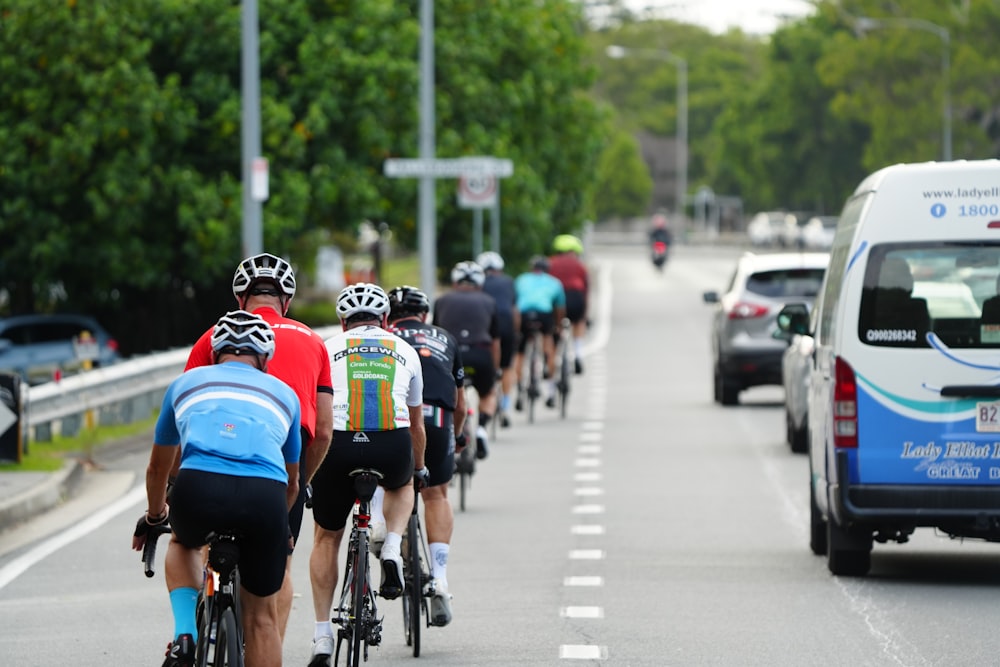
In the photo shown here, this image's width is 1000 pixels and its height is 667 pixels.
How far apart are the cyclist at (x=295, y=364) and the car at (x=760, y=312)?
1592 centimetres

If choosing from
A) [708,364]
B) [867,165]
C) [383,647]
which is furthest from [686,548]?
[867,165]

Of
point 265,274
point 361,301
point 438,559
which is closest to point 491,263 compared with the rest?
point 438,559

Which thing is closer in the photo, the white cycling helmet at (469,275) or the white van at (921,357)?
the white van at (921,357)

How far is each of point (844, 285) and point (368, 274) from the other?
3453 cm

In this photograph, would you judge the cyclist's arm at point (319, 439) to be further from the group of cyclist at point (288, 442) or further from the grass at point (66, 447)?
the grass at point (66, 447)

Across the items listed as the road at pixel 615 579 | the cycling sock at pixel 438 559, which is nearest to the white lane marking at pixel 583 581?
the road at pixel 615 579

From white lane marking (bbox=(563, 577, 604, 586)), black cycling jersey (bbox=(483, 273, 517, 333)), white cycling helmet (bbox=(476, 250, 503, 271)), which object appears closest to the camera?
white lane marking (bbox=(563, 577, 604, 586))

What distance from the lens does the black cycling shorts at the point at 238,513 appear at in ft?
23.0

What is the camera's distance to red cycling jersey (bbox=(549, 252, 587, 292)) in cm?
2566

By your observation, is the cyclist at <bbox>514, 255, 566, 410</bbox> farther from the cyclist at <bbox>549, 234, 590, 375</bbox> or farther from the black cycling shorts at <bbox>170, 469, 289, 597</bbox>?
the black cycling shorts at <bbox>170, 469, 289, 597</bbox>

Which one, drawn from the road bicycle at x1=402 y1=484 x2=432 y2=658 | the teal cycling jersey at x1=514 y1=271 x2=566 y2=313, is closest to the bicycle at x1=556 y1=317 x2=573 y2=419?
the teal cycling jersey at x1=514 y1=271 x2=566 y2=313

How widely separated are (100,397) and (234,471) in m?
13.4

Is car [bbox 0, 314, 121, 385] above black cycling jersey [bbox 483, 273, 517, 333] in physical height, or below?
below

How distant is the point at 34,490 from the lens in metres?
15.2
